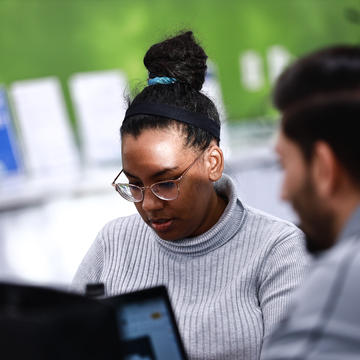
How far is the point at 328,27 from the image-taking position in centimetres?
452

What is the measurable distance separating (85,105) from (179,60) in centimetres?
241

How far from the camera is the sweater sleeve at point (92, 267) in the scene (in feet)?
5.28

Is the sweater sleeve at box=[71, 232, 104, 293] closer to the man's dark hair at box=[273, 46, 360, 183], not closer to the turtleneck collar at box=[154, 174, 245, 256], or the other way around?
the turtleneck collar at box=[154, 174, 245, 256]

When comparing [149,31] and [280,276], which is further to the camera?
[149,31]

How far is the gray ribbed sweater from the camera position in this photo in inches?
54.6

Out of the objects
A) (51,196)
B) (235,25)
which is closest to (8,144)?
(51,196)

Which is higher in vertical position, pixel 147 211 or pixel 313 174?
pixel 313 174

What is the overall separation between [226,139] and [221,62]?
591mm

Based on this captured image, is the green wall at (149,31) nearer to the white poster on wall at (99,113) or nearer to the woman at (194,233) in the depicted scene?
the white poster on wall at (99,113)

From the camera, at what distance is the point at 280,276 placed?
4.61 feet

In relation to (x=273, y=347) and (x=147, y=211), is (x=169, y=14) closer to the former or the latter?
(x=147, y=211)

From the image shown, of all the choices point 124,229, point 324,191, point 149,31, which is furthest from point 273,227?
point 149,31

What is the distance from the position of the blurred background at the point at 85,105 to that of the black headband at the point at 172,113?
2100 mm

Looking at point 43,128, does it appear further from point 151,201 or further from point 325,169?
point 325,169
